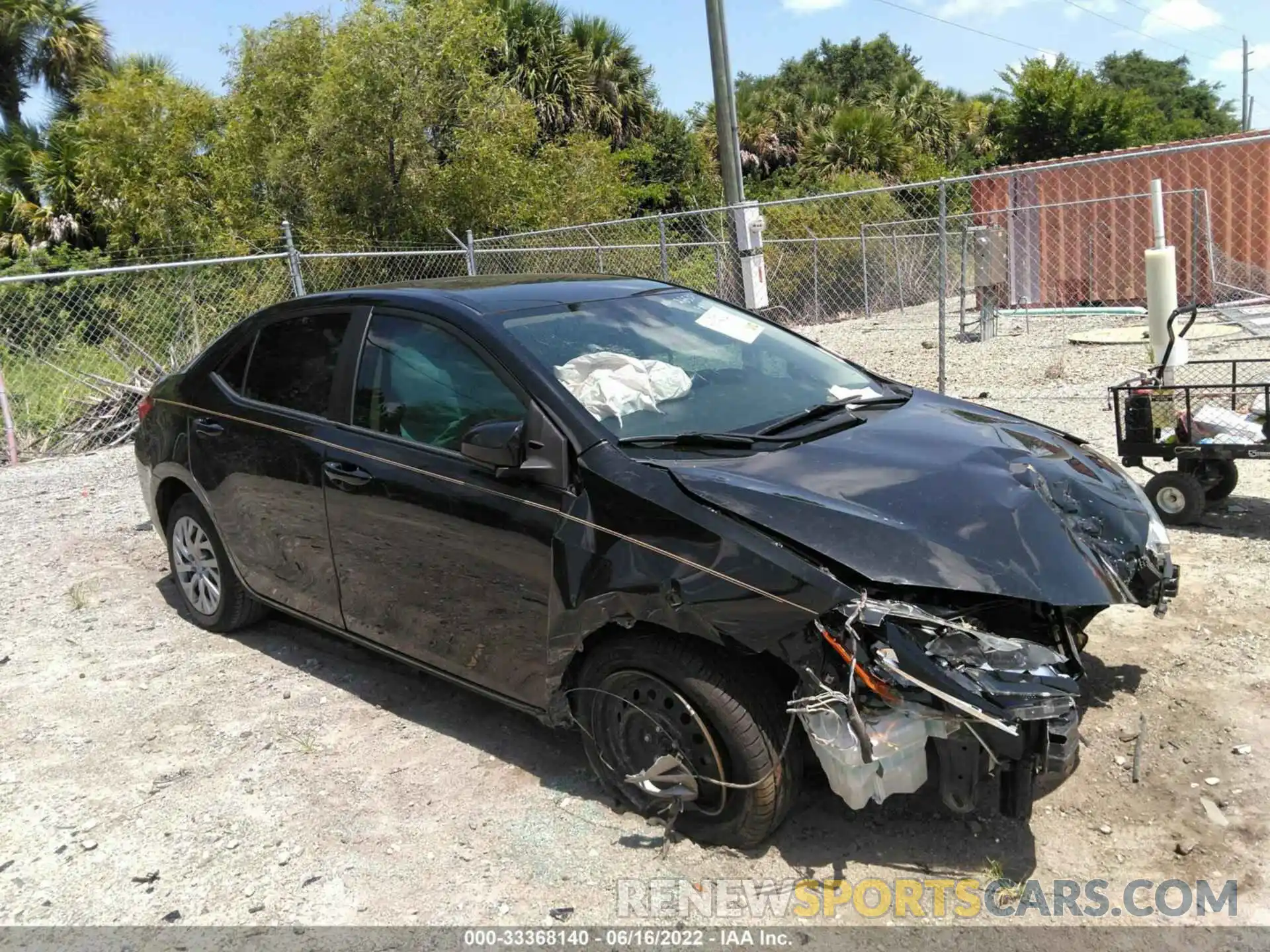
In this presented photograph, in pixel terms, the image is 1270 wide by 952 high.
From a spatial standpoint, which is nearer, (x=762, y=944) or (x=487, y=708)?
(x=762, y=944)

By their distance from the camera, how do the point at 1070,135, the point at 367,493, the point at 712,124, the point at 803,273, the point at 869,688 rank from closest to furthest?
the point at 869,688 → the point at 367,493 → the point at 803,273 → the point at 1070,135 → the point at 712,124

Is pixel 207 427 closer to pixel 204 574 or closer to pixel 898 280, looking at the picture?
pixel 204 574

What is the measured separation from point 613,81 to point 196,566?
28113 millimetres

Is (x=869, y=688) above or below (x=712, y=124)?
below

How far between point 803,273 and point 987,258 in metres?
5.35

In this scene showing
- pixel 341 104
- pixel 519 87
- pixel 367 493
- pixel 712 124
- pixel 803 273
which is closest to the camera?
pixel 367 493

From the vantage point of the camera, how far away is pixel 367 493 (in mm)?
3713

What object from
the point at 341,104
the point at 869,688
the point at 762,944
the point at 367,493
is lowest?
the point at 762,944

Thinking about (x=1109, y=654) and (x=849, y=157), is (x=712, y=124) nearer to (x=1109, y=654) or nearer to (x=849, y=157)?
(x=849, y=157)

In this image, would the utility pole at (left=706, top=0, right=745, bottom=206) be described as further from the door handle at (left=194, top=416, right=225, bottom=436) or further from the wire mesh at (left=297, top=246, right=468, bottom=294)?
the door handle at (left=194, top=416, right=225, bottom=436)

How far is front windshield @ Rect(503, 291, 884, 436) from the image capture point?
3.38 m

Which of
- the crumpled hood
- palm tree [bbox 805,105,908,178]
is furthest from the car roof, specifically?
palm tree [bbox 805,105,908,178]

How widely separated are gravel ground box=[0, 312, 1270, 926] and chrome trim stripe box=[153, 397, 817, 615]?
0.81 meters

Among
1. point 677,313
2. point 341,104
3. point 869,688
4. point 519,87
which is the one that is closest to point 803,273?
point 341,104
